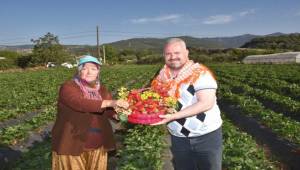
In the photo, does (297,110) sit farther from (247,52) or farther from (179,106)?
(247,52)

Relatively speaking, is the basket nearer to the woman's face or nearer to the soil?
the woman's face

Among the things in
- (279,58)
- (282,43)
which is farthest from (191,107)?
(282,43)

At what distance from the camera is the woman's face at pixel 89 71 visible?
457 cm

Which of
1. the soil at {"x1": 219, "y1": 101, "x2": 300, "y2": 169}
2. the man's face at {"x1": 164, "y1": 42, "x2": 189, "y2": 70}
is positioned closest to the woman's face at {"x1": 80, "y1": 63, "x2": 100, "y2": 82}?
the man's face at {"x1": 164, "y1": 42, "x2": 189, "y2": 70}

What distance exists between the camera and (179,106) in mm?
4293

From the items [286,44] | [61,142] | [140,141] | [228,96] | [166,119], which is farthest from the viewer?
[286,44]

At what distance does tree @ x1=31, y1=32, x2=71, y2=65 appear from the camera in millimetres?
71000

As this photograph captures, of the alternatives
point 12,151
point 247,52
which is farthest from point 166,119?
point 247,52

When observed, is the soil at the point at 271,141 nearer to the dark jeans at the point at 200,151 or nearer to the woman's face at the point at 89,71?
the dark jeans at the point at 200,151

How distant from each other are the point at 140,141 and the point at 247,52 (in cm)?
7142

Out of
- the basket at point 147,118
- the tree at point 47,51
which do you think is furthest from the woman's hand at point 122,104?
the tree at point 47,51

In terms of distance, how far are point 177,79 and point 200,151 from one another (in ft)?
2.41

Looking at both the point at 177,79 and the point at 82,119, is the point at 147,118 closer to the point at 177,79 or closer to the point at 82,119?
the point at 177,79

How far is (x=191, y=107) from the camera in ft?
13.5
